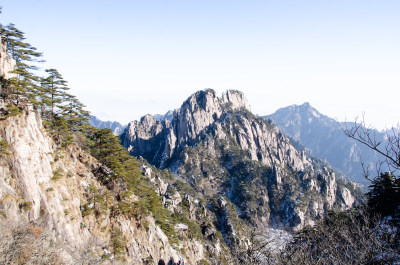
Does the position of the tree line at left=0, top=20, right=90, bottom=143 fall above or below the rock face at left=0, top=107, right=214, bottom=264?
above

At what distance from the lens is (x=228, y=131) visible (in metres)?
199

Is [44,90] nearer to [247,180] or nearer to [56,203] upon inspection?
[56,203]

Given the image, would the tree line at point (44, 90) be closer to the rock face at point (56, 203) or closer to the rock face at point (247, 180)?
the rock face at point (56, 203)

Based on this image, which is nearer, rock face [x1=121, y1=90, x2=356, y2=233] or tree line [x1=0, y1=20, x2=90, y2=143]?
tree line [x1=0, y1=20, x2=90, y2=143]

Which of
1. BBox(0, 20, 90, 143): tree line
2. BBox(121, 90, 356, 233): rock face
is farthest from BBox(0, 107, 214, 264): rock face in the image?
BBox(121, 90, 356, 233): rock face

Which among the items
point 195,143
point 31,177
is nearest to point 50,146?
point 31,177

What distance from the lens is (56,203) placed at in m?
23.1

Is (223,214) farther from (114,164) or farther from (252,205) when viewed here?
(114,164)

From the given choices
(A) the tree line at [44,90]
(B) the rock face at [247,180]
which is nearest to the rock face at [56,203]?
(A) the tree line at [44,90]

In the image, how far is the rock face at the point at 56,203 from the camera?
57.4 feet

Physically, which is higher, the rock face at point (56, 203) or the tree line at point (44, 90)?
the tree line at point (44, 90)

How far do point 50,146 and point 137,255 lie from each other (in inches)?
738

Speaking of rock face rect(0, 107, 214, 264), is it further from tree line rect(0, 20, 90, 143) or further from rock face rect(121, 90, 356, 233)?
rock face rect(121, 90, 356, 233)

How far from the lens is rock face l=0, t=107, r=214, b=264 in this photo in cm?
1750
